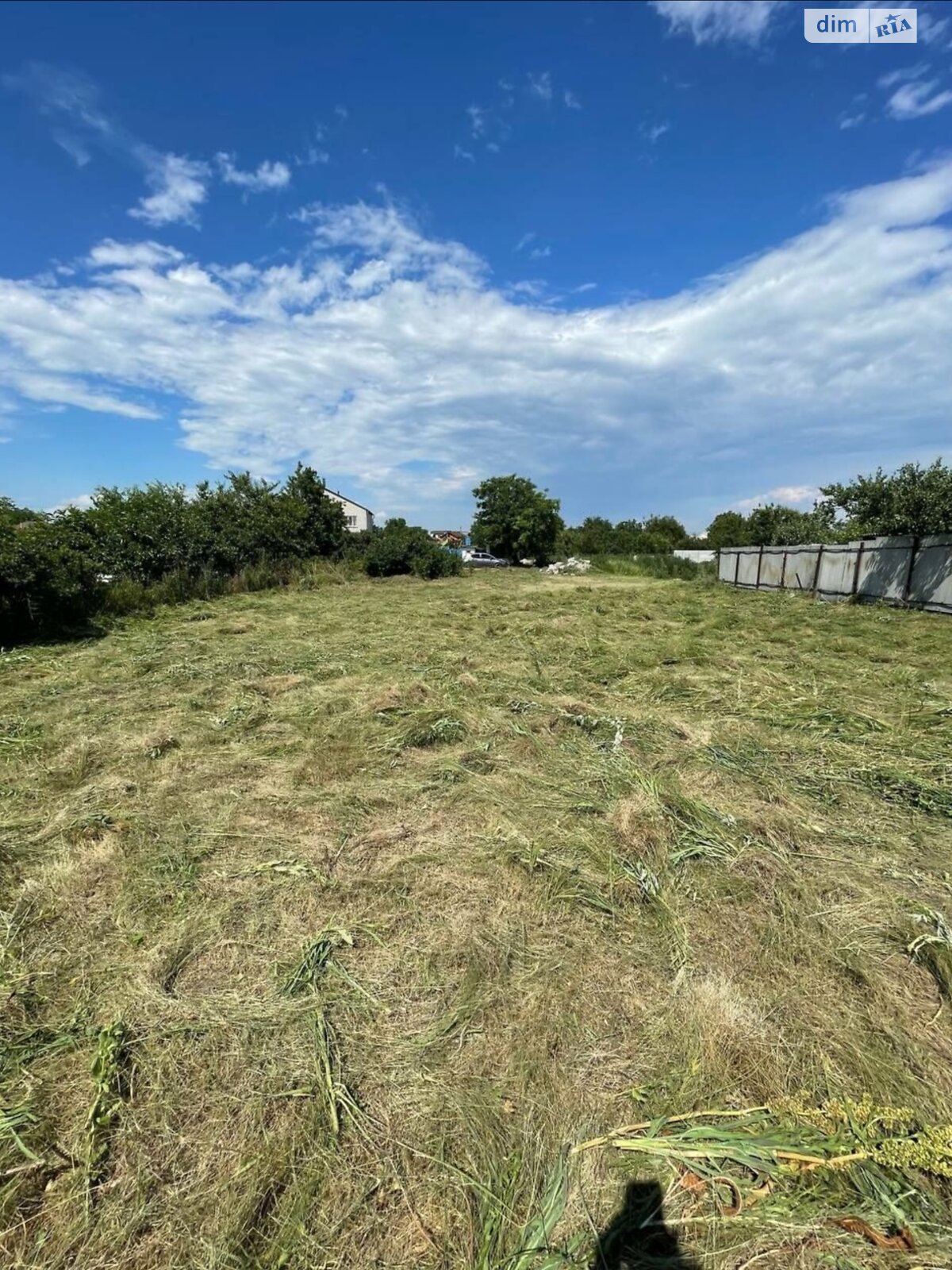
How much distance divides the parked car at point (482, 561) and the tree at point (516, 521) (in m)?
2.38

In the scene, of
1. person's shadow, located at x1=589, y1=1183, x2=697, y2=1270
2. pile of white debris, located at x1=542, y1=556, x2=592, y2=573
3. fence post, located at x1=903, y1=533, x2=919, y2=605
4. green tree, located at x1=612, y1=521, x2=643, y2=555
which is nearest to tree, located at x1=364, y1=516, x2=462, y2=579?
pile of white debris, located at x1=542, y1=556, x2=592, y2=573

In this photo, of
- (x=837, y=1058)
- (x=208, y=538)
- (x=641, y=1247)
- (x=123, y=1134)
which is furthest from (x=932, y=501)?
(x=208, y=538)

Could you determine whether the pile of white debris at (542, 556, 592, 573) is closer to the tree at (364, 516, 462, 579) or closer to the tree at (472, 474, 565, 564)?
the tree at (472, 474, 565, 564)

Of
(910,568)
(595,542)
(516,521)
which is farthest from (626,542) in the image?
(910,568)

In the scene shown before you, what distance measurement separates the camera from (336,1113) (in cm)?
164

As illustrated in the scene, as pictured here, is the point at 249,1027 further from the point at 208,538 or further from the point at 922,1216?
the point at 208,538

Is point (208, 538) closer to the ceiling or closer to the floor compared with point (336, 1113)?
closer to the ceiling

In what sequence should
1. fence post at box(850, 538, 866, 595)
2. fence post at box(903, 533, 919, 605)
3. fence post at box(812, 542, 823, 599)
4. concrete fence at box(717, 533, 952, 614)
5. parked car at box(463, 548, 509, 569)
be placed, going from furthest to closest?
parked car at box(463, 548, 509, 569) < fence post at box(812, 542, 823, 599) < fence post at box(850, 538, 866, 595) < fence post at box(903, 533, 919, 605) < concrete fence at box(717, 533, 952, 614)

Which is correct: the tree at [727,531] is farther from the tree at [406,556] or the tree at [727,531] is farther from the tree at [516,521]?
the tree at [406,556]

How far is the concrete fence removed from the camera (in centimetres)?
1141

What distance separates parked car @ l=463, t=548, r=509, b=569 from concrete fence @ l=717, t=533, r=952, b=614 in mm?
16402

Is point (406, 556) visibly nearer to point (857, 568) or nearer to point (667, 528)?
point (857, 568)

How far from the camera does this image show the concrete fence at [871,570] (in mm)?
11406

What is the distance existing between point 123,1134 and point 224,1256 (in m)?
0.47
